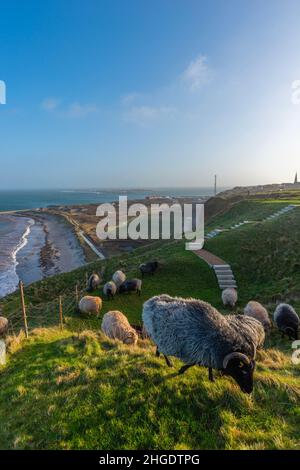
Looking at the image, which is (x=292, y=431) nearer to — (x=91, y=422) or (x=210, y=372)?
(x=210, y=372)

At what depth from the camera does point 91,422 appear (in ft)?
16.8

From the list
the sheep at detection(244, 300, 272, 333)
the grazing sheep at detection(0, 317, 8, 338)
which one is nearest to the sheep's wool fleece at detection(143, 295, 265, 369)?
the sheep at detection(244, 300, 272, 333)

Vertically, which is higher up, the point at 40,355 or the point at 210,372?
the point at 210,372

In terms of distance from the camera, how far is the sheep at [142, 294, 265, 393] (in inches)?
219

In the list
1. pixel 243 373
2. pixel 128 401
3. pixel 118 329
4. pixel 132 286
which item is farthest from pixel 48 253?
pixel 243 373

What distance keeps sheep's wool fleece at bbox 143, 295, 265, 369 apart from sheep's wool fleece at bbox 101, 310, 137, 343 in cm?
488

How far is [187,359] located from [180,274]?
603 inches

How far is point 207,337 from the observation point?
582 centimetres

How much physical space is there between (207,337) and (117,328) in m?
6.88

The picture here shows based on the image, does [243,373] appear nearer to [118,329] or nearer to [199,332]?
[199,332]

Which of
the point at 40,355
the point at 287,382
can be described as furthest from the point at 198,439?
the point at 40,355

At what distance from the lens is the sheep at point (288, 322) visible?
1130 centimetres

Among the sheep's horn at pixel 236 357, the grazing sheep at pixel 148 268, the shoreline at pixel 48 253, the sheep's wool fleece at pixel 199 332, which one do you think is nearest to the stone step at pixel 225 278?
the grazing sheep at pixel 148 268

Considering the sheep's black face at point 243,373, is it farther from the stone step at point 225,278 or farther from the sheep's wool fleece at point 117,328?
the stone step at point 225,278
